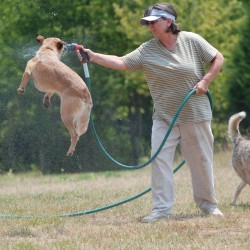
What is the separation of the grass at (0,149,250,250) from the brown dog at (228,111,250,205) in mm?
264

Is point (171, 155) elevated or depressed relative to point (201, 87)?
depressed

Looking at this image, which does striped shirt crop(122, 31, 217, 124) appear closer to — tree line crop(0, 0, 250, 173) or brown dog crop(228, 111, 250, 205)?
brown dog crop(228, 111, 250, 205)

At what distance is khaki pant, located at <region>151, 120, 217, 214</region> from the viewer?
753 centimetres

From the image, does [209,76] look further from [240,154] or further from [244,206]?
[240,154]

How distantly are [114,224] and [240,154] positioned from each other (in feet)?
7.86

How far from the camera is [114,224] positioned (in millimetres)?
7469

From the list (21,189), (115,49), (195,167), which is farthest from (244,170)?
(115,49)

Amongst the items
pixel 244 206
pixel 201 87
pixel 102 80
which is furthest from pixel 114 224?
pixel 102 80

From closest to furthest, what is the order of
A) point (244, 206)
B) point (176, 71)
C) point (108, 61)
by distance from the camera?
point (176, 71), point (108, 61), point (244, 206)

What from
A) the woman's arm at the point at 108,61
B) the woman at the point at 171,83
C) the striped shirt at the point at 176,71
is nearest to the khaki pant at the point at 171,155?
the woman at the point at 171,83

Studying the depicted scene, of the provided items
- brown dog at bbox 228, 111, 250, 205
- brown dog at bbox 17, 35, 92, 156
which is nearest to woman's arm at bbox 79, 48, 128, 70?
brown dog at bbox 17, 35, 92, 156

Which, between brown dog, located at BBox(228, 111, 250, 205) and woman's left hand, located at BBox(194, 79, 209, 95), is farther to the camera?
brown dog, located at BBox(228, 111, 250, 205)

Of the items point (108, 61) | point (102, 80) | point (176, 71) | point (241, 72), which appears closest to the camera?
point (176, 71)

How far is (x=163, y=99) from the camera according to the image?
24.6ft
